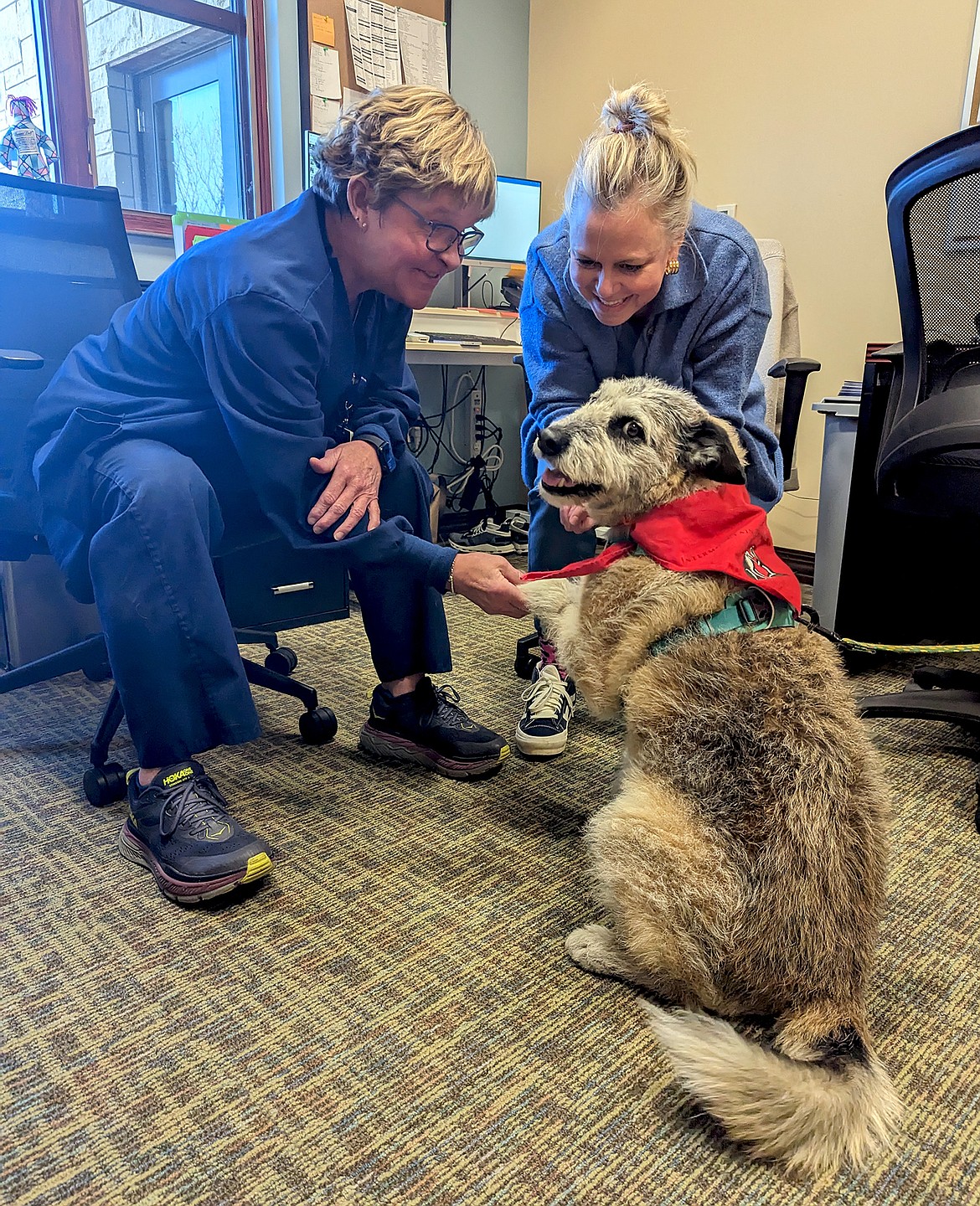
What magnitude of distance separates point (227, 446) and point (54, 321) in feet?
2.96

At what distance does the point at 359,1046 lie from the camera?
3.49ft

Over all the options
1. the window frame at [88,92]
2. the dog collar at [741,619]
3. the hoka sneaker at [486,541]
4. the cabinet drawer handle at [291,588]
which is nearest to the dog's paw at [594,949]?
the dog collar at [741,619]

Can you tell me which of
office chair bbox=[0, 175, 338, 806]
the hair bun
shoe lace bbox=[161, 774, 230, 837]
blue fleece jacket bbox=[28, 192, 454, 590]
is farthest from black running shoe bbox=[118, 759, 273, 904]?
the hair bun

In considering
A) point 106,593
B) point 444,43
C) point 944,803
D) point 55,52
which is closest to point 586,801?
point 944,803

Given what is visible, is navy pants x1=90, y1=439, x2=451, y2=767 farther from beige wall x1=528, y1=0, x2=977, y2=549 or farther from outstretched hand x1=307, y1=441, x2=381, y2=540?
beige wall x1=528, y1=0, x2=977, y2=549

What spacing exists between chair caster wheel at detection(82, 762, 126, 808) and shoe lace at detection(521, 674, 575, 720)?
0.89 meters

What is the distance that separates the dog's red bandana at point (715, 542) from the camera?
1235mm

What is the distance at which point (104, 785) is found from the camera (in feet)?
5.37

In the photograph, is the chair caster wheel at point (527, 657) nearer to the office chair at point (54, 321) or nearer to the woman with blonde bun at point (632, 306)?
the woman with blonde bun at point (632, 306)

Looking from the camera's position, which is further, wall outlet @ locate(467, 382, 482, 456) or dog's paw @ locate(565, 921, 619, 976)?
wall outlet @ locate(467, 382, 482, 456)

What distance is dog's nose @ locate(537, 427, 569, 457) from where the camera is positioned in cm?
140

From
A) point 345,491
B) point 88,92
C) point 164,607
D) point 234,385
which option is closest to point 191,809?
point 164,607

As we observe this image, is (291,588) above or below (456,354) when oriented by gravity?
below

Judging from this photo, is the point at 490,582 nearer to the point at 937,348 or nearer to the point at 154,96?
the point at 937,348
